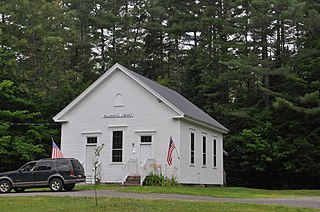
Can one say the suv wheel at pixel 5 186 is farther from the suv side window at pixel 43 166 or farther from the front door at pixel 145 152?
the front door at pixel 145 152

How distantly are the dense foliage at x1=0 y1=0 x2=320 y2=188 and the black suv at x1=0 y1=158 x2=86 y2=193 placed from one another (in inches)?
548

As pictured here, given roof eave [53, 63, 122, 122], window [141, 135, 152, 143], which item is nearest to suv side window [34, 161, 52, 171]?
window [141, 135, 152, 143]

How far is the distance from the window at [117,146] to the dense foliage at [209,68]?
411 inches

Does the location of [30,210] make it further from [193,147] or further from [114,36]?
[114,36]

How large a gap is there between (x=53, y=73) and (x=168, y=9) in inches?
663

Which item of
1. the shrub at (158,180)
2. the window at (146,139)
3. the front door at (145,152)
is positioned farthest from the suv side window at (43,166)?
the window at (146,139)

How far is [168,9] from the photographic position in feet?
195

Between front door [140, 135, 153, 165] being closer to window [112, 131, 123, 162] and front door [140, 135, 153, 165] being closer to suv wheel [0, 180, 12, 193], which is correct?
window [112, 131, 123, 162]

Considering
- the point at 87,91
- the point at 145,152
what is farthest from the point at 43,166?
the point at 87,91

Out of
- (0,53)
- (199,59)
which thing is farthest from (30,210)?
(199,59)

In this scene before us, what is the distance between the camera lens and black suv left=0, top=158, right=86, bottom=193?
82.0ft

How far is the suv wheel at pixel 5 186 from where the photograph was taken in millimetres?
25188

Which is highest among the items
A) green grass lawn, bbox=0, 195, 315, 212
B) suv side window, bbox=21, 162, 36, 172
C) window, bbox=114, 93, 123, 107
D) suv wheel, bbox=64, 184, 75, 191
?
window, bbox=114, 93, 123, 107

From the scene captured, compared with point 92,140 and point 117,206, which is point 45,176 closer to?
point 92,140
